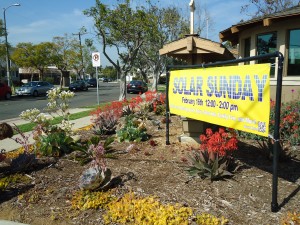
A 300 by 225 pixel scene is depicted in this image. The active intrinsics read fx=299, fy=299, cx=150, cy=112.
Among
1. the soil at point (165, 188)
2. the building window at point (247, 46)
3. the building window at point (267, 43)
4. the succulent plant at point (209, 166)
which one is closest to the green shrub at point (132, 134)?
the soil at point (165, 188)

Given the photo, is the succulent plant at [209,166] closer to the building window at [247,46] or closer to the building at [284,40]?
the building at [284,40]

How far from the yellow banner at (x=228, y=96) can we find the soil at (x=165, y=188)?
879 mm

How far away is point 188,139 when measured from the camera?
607 cm

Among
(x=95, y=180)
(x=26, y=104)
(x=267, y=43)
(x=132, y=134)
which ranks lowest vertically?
(x=26, y=104)

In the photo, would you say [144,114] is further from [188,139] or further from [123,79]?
[123,79]

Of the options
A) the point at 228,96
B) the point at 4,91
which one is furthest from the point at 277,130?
the point at 4,91

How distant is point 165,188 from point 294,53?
868 centimetres

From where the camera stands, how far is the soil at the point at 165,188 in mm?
3635

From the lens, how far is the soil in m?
3.63

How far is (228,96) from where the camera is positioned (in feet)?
13.9

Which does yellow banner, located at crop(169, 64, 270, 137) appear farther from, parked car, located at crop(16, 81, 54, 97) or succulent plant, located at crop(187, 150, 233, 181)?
parked car, located at crop(16, 81, 54, 97)

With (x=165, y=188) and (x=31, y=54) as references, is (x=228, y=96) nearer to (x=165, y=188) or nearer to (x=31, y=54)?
(x=165, y=188)

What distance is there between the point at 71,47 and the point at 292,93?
161 feet

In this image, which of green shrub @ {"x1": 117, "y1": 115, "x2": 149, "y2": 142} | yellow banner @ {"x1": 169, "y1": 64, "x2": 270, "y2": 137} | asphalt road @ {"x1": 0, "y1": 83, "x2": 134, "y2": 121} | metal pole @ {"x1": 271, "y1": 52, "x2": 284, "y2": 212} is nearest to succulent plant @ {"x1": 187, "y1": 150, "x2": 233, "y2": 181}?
yellow banner @ {"x1": 169, "y1": 64, "x2": 270, "y2": 137}
